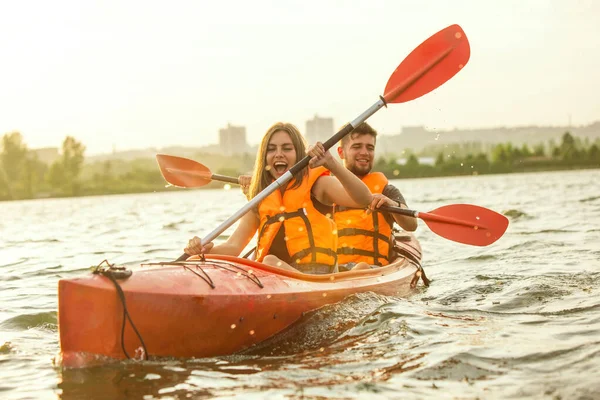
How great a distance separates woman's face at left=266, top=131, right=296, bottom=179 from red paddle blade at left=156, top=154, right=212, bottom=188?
191 centimetres

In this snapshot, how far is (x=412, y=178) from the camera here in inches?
3268

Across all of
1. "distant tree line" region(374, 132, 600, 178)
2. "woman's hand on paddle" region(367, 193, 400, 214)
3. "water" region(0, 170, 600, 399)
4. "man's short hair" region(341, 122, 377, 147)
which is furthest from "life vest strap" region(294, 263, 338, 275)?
"distant tree line" region(374, 132, 600, 178)

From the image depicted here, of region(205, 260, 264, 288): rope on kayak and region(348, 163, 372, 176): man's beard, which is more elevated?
region(348, 163, 372, 176): man's beard

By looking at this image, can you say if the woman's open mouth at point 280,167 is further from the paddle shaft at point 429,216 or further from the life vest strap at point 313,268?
the paddle shaft at point 429,216

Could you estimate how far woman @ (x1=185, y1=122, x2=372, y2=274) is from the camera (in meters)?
4.86

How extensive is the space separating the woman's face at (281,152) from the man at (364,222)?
986 mm

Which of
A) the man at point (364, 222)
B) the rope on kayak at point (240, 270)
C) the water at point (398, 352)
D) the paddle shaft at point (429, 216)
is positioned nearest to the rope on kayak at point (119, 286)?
the water at point (398, 352)

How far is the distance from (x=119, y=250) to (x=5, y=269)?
7.00 feet

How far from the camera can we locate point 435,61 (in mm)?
5891

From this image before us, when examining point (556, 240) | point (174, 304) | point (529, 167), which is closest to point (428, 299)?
point (174, 304)

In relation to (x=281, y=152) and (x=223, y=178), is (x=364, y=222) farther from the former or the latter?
(x=223, y=178)

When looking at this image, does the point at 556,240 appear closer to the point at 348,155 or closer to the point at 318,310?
the point at 348,155

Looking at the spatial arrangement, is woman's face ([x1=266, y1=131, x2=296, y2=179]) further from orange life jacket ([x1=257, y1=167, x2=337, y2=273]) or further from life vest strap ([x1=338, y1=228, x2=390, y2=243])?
life vest strap ([x1=338, y1=228, x2=390, y2=243])

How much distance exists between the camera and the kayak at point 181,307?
357 cm
